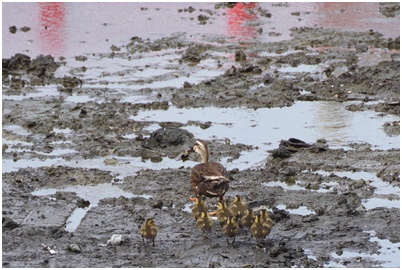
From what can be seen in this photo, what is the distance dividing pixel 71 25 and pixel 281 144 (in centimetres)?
1023

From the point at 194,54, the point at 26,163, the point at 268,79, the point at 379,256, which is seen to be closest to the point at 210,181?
the point at 379,256

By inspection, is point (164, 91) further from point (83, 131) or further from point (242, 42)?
point (242, 42)

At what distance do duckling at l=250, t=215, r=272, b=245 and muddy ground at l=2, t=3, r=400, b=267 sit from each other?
0.38 feet

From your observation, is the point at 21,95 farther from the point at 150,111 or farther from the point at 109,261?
the point at 109,261

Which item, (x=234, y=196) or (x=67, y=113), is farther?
(x=67, y=113)

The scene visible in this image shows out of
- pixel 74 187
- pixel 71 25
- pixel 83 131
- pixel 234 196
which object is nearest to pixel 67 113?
pixel 83 131

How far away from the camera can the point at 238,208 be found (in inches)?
368

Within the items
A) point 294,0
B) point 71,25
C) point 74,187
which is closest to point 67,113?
point 74,187

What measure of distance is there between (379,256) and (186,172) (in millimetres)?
3153

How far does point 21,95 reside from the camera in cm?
1480

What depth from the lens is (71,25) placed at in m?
21.2

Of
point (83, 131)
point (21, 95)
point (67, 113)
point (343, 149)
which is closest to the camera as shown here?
point (343, 149)

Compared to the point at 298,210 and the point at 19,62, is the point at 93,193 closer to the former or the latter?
the point at 298,210

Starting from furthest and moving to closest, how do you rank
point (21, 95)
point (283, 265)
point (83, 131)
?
point (21, 95), point (83, 131), point (283, 265)
